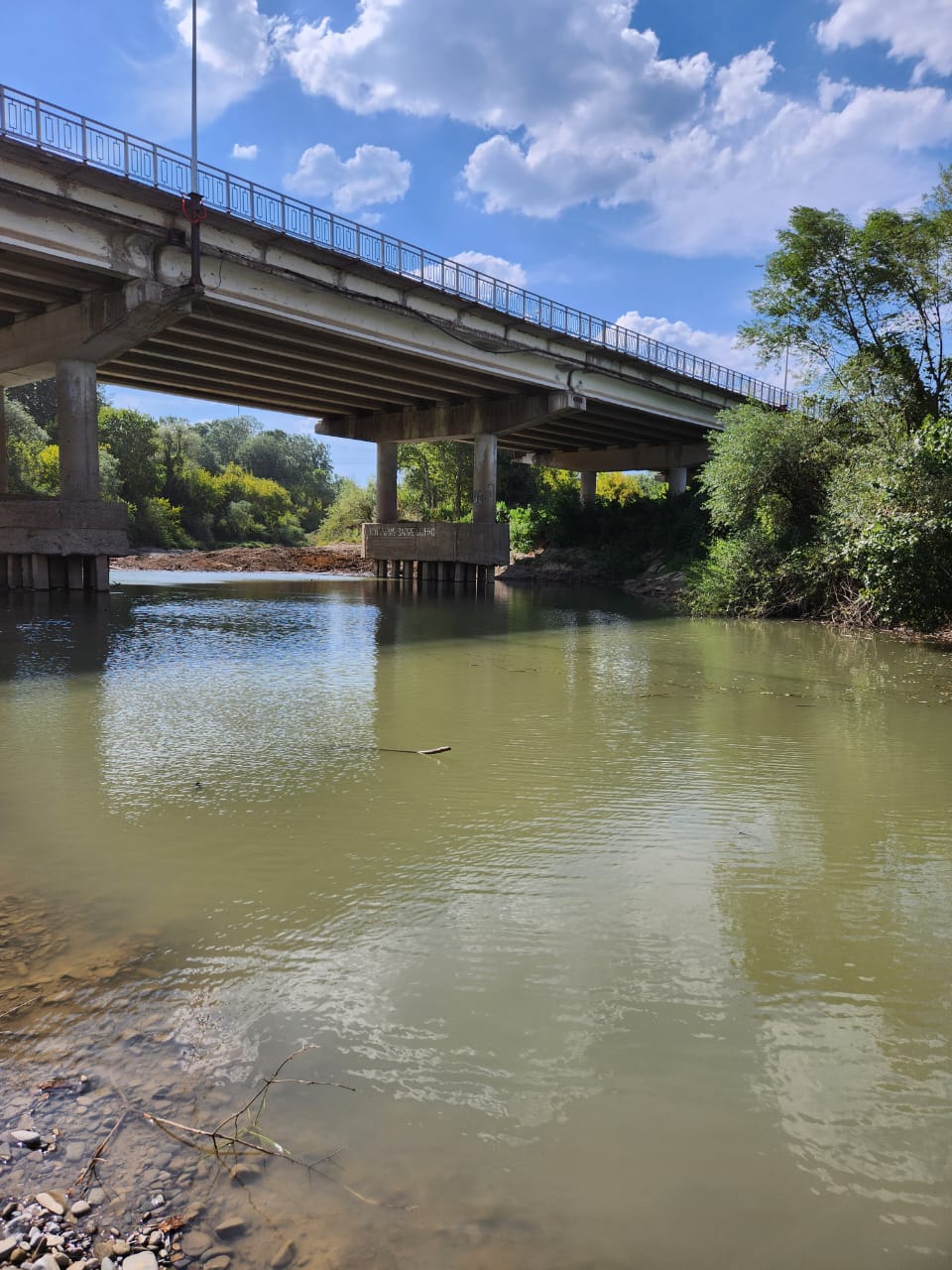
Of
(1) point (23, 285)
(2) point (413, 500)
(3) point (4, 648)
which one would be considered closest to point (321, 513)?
(2) point (413, 500)

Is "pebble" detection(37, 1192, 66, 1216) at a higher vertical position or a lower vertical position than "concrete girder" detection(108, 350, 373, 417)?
lower

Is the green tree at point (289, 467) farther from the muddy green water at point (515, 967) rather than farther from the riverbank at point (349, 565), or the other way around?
the muddy green water at point (515, 967)

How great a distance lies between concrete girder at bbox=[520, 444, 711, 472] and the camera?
52.9m

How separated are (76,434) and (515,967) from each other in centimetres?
2522

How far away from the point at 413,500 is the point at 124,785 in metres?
62.9

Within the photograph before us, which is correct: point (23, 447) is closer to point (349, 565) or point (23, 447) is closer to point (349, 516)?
point (349, 565)

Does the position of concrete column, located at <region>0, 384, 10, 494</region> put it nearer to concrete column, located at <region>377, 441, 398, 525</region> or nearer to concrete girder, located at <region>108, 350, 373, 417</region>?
concrete girder, located at <region>108, 350, 373, 417</region>

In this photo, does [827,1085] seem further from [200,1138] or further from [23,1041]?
[23,1041]

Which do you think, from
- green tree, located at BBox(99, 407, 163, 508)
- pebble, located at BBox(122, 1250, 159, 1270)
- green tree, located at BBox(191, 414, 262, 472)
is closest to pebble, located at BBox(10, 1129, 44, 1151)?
pebble, located at BBox(122, 1250, 159, 1270)

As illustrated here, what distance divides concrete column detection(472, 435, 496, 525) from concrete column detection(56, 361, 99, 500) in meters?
18.2

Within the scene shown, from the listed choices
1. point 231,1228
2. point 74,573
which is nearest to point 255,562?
point 74,573

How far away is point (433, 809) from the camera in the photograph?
5.98 meters

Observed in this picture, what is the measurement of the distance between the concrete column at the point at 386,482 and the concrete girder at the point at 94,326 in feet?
59.7

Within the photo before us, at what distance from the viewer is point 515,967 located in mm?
3713
